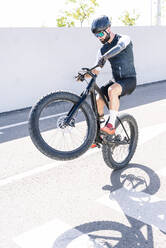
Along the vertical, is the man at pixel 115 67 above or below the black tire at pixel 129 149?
above

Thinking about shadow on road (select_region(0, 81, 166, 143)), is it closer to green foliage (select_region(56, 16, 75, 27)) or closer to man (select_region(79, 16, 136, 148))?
man (select_region(79, 16, 136, 148))

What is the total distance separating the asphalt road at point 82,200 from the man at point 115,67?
86 cm

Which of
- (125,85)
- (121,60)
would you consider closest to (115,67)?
(121,60)

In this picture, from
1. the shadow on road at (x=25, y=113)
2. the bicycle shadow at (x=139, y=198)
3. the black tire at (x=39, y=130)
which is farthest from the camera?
the shadow on road at (x=25, y=113)

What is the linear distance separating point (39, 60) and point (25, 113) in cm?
197

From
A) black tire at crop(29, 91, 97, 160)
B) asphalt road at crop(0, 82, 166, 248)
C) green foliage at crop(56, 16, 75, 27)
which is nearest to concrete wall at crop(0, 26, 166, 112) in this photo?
asphalt road at crop(0, 82, 166, 248)

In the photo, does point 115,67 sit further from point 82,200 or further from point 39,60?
point 39,60

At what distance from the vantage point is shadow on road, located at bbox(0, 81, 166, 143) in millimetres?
7312

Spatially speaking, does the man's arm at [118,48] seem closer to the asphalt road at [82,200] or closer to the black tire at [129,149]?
the black tire at [129,149]

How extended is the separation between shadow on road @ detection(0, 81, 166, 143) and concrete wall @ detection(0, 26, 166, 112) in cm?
67

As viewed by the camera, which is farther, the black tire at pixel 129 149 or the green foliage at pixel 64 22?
the green foliage at pixel 64 22

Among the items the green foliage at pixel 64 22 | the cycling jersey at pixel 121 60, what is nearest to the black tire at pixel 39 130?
the cycling jersey at pixel 121 60

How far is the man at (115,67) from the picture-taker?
4.25m

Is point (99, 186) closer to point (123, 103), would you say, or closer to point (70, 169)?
point (70, 169)
